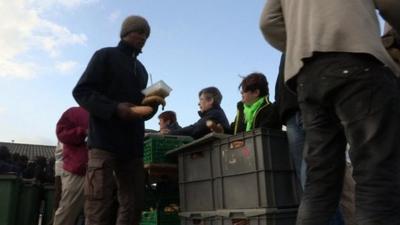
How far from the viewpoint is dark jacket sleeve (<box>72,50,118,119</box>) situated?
2996 millimetres

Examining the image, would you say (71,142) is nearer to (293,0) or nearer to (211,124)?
(211,124)

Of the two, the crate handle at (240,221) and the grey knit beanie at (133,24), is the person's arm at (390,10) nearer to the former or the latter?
the grey knit beanie at (133,24)

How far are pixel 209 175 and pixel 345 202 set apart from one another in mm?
1280

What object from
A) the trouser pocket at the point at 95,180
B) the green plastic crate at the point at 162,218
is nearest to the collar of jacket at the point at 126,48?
the trouser pocket at the point at 95,180

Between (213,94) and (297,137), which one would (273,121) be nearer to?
(297,137)

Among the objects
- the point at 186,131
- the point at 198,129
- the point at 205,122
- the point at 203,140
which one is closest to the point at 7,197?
the point at 186,131

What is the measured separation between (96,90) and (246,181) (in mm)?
1433

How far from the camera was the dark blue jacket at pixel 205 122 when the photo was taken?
203 inches

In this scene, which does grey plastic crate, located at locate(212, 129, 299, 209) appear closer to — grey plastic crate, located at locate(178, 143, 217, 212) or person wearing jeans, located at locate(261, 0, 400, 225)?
grey plastic crate, located at locate(178, 143, 217, 212)

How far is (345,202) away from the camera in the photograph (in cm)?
325

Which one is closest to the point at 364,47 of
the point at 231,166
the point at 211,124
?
the point at 231,166

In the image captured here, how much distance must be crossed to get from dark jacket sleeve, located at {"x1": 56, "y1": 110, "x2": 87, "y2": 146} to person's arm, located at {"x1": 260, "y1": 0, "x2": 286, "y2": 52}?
2.93 m

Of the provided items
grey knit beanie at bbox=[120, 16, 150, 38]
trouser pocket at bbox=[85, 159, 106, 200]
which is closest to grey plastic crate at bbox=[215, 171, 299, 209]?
trouser pocket at bbox=[85, 159, 106, 200]

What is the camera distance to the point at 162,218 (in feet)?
15.3
